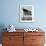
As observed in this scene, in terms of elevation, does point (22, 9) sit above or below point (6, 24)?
above

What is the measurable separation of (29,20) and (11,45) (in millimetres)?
1049

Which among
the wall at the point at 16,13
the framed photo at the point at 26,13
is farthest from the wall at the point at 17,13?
the framed photo at the point at 26,13

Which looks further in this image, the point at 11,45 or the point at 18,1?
the point at 18,1

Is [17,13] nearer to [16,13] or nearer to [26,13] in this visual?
[16,13]

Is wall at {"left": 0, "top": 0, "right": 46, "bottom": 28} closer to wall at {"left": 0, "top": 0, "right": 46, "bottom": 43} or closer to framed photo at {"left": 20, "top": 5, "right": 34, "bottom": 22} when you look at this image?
wall at {"left": 0, "top": 0, "right": 46, "bottom": 43}

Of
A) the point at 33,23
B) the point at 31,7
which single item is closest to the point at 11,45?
the point at 33,23

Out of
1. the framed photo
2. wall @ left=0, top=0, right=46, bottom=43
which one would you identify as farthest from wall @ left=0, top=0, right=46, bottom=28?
the framed photo

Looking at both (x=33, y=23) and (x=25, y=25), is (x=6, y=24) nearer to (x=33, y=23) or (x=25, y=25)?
(x=25, y=25)

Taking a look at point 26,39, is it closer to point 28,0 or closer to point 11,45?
point 11,45

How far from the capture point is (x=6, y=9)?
160 inches

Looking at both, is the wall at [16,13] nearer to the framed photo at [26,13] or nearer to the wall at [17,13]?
the wall at [17,13]

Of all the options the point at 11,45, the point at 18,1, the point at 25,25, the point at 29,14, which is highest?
the point at 18,1

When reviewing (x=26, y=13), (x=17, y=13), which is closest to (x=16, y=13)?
(x=17, y=13)

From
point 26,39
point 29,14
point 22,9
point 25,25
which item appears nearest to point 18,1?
point 22,9
